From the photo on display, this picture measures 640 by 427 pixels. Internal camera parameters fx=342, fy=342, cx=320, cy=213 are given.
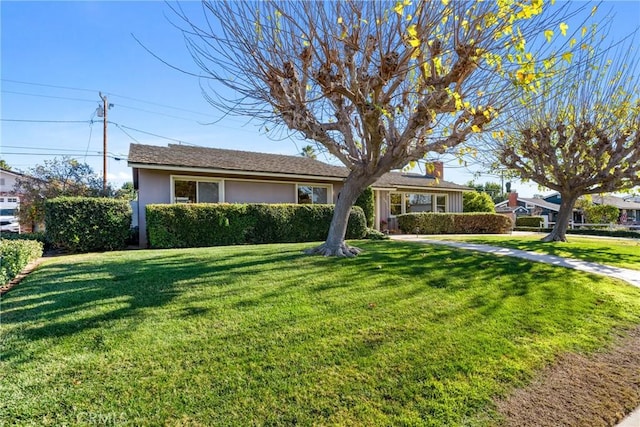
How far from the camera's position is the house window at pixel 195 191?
1423cm

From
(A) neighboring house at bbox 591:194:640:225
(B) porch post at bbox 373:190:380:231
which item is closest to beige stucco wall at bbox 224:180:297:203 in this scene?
(B) porch post at bbox 373:190:380:231

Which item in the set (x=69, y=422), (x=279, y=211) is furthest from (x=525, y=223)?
(x=69, y=422)

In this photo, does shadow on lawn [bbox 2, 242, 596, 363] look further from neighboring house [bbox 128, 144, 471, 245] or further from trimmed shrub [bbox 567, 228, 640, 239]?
trimmed shrub [bbox 567, 228, 640, 239]

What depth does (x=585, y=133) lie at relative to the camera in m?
12.6

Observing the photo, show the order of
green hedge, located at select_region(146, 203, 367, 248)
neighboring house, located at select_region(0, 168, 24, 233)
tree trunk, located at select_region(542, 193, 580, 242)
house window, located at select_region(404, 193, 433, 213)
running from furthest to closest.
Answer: neighboring house, located at select_region(0, 168, 24, 233) < house window, located at select_region(404, 193, 433, 213) < tree trunk, located at select_region(542, 193, 580, 242) < green hedge, located at select_region(146, 203, 367, 248)

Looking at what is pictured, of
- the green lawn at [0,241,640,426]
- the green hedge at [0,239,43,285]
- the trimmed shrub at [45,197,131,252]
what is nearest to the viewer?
the green lawn at [0,241,640,426]

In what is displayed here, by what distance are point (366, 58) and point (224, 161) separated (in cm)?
1054

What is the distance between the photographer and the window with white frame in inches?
887

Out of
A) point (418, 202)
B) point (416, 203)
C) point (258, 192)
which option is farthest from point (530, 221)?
point (258, 192)

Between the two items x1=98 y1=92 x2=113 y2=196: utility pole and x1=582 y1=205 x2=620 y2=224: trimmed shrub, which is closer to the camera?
x1=98 y1=92 x2=113 y2=196: utility pole

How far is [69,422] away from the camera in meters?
2.33

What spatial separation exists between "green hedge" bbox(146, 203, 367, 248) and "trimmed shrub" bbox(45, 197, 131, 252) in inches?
34.8

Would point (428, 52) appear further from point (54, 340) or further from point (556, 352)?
point (54, 340)

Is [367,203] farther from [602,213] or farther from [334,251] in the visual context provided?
[602,213]
